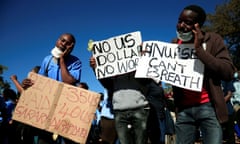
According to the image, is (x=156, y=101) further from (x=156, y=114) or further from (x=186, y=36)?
(x=186, y=36)

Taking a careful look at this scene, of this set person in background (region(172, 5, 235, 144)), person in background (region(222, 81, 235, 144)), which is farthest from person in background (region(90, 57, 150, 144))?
person in background (region(222, 81, 235, 144))

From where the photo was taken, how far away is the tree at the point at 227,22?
2447 centimetres

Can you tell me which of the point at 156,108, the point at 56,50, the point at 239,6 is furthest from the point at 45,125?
the point at 239,6

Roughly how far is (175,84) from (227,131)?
3577mm

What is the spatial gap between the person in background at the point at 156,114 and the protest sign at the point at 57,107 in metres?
1.48

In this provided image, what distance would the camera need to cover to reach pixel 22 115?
3697mm

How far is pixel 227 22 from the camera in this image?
2455 centimetres

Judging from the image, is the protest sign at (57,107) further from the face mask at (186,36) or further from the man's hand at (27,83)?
the face mask at (186,36)

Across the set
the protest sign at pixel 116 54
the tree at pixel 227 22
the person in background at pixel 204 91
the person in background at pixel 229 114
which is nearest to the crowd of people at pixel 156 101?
the person in background at pixel 204 91

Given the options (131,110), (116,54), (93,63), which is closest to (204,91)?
(131,110)

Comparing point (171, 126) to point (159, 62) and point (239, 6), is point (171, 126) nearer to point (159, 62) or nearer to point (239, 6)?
point (159, 62)

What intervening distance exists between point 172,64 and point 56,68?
1.35 meters

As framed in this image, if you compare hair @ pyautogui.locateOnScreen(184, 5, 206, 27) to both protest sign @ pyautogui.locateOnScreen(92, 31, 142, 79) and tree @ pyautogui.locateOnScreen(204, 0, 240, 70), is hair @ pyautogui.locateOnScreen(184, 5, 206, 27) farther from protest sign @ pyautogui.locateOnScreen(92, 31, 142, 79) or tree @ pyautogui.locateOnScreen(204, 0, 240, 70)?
tree @ pyautogui.locateOnScreen(204, 0, 240, 70)

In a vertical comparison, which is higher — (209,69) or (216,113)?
(209,69)
